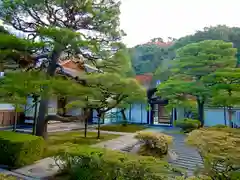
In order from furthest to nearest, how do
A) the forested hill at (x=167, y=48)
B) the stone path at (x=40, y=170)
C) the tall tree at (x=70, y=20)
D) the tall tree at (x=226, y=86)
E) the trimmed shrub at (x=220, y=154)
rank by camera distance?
the forested hill at (x=167, y=48) < the tall tree at (x=226, y=86) < the tall tree at (x=70, y=20) < the stone path at (x=40, y=170) < the trimmed shrub at (x=220, y=154)

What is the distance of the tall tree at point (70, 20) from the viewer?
6930 mm

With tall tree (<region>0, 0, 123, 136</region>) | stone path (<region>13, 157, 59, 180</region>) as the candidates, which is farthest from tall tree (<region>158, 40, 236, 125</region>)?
stone path (<region>13, 157, 59, 180</region>)

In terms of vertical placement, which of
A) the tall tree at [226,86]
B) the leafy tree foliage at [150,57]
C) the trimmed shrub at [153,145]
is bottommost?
the trimmed shrub at [153,145]

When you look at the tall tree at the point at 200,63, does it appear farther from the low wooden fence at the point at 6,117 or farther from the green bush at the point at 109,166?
the low wooden fence at the point at 6,117

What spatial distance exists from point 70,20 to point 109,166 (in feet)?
18.8

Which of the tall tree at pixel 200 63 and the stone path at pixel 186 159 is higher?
the tall tree at pixel 200 63

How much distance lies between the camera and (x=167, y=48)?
913 inches

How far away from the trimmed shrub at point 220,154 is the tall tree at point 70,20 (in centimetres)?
435

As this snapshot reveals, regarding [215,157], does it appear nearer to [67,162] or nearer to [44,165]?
[67,162]

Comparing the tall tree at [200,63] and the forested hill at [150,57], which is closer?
the tall tree at [200,63]

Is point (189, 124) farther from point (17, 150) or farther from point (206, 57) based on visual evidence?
point (17, 150)

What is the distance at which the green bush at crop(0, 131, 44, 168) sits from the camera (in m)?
5.48

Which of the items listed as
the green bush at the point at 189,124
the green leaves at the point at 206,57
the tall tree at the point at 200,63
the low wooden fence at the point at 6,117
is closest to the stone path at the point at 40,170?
the low wooden fence at the point at 6,117

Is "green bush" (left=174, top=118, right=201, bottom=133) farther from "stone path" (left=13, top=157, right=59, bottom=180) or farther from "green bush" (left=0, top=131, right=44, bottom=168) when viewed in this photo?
"green bush" (left=0, top=131, right=44, bottom=168)
